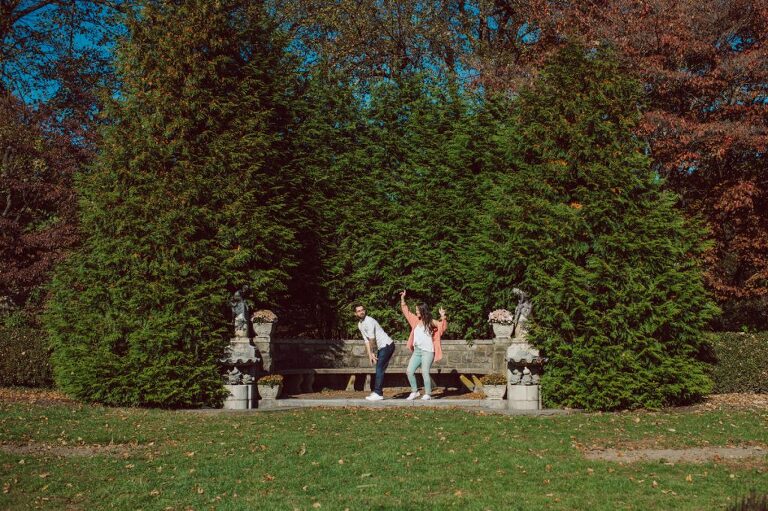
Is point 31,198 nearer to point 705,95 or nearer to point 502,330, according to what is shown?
point 502,330

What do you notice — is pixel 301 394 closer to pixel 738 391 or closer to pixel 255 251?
pixel 255 251

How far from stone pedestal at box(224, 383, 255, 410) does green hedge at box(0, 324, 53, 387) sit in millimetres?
5032

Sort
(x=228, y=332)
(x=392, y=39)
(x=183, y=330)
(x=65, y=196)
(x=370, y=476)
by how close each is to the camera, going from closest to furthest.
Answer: (x=370, y=476)
(x=183, y=330)
(x=228, y=332)
(x=65, y=196)
(x=392, y=39)

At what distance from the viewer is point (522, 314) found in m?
13.1

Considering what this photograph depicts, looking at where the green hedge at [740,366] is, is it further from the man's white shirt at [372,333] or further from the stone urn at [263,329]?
the stone urn at [263,329]

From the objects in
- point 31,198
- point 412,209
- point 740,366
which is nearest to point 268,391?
point 412,209

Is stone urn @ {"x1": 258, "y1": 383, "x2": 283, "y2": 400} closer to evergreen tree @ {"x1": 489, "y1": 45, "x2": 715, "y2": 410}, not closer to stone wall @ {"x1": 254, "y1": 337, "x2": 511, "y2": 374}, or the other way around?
stone wall @ {"x1": 254, "y1": 337, "x2": 511, "y2": 374}

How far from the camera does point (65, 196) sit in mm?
16453

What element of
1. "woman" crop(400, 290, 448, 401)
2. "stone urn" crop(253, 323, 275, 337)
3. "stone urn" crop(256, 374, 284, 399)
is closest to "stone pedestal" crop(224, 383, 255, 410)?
"stone urn" crop(256, 374, 284, 399)

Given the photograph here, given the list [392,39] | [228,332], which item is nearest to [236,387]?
[228,332]

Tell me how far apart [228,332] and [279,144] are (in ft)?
16.0

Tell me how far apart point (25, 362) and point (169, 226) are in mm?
5271

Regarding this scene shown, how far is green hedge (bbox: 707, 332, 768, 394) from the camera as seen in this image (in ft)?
46.9

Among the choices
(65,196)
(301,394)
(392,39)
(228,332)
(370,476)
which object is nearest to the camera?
(370,476)
